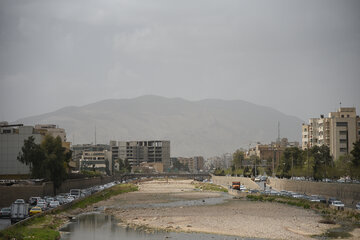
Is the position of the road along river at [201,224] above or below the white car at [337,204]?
below

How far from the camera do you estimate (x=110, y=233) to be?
55781mm

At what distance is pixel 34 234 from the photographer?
45469 millimetres

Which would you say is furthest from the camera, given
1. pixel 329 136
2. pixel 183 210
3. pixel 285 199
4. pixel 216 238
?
pixel 329 136

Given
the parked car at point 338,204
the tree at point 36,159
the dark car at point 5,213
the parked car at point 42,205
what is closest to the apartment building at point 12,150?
the tree at point 36,159

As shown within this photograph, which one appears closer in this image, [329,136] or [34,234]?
[34,234]

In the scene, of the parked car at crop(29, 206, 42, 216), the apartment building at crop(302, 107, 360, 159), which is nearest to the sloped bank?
the parked car at crop(29, 206, 42, 216)

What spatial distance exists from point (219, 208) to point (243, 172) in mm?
116508

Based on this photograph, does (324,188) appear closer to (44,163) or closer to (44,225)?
(44,163)

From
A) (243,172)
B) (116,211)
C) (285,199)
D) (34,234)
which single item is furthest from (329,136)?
(34,234)

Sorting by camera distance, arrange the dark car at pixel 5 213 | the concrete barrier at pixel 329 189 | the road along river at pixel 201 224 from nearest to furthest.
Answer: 1. the road along river at pixel 201 224
2. the dark car at pixel 5 213
3. the concrete barrier at pixel 329 189

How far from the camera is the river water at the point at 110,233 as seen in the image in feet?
166

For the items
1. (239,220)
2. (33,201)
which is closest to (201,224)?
(239,220)

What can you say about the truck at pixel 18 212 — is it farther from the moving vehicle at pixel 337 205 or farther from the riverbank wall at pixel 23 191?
the moving vehicle at pixel 337 205

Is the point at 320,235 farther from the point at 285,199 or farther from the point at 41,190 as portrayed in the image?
the point at 41,190
